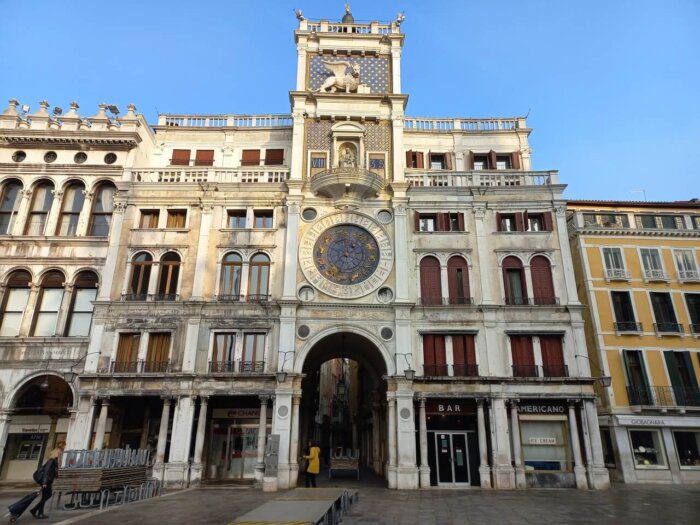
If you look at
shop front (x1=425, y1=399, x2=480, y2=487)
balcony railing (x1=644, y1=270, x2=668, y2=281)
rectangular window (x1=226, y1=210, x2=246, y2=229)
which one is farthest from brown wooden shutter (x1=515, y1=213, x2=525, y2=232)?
rectangular window (x1=226, y1=210, x2=246, y2=229)

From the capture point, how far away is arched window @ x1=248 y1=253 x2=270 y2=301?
2761 centimetres

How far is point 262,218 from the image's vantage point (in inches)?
1167

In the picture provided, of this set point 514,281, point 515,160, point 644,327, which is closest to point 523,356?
point 514,281

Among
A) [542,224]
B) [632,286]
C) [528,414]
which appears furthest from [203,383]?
[632,286]

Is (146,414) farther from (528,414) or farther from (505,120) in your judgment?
(505,120)

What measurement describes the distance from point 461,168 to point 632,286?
529 inches

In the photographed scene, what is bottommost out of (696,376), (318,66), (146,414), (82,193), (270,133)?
(146,414)

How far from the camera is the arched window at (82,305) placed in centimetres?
2803

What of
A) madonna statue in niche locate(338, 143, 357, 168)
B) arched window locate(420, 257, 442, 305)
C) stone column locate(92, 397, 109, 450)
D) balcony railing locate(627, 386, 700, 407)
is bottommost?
stone column locate(92, 397, 109, 450)

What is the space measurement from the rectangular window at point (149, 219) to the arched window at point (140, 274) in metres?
1.96

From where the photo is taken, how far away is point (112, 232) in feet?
94.6

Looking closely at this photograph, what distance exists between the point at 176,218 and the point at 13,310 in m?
10.8

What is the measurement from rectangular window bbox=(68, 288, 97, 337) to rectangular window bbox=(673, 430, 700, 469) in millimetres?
35033

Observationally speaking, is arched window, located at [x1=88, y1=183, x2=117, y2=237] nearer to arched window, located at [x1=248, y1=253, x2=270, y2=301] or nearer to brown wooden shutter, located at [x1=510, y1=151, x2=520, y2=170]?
arched window, located at [x1=248, y1=253, x2=270, y2=301]
